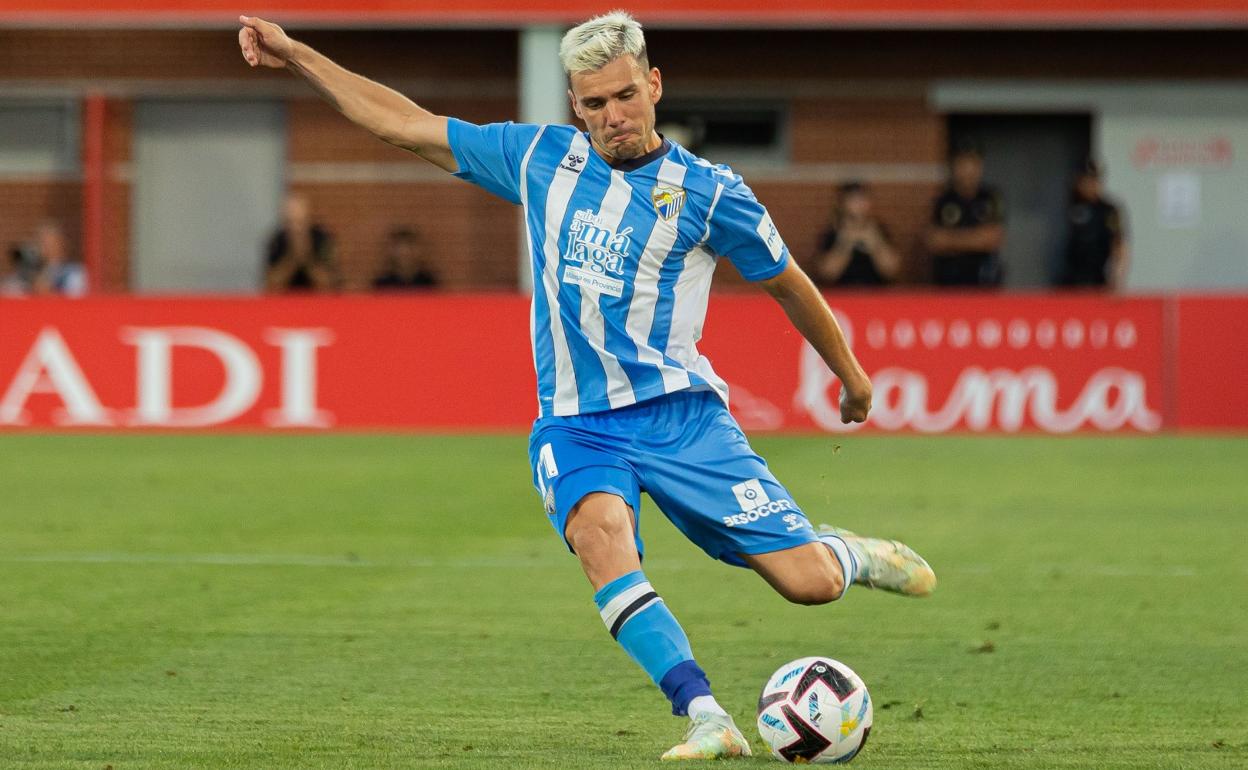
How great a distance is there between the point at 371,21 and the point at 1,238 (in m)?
5.51

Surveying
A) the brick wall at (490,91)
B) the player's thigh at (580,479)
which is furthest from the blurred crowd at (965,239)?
the player's thigh at (580,479)

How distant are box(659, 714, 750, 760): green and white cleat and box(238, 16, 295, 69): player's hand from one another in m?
2.11

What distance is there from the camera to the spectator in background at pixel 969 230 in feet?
60.4

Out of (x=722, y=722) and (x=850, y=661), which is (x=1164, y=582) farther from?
(x=722, y=722)

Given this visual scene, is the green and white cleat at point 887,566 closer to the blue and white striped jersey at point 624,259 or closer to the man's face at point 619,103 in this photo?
the blue and white striped jersey at point 624,259

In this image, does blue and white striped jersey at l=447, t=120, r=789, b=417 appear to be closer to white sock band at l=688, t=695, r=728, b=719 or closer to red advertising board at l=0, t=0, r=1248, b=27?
white sock band at l=688, t=695, r=728, b=719

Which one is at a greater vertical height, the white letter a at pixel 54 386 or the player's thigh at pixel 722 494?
the player's thigh at pixel 722 494

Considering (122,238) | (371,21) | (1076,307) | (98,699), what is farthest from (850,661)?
(122,238)

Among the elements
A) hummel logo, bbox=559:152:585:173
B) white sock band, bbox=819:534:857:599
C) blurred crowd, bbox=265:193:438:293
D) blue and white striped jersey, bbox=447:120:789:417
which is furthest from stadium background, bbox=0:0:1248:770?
blurred crowd, bbox=265:193:438:293

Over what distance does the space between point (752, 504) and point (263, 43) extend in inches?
72.4

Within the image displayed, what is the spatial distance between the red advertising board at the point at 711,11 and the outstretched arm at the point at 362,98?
527 inches

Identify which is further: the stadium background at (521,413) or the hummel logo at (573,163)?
the stadium background at (521,413)

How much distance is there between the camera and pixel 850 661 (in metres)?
6.62

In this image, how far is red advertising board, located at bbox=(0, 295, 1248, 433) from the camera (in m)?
16.3
